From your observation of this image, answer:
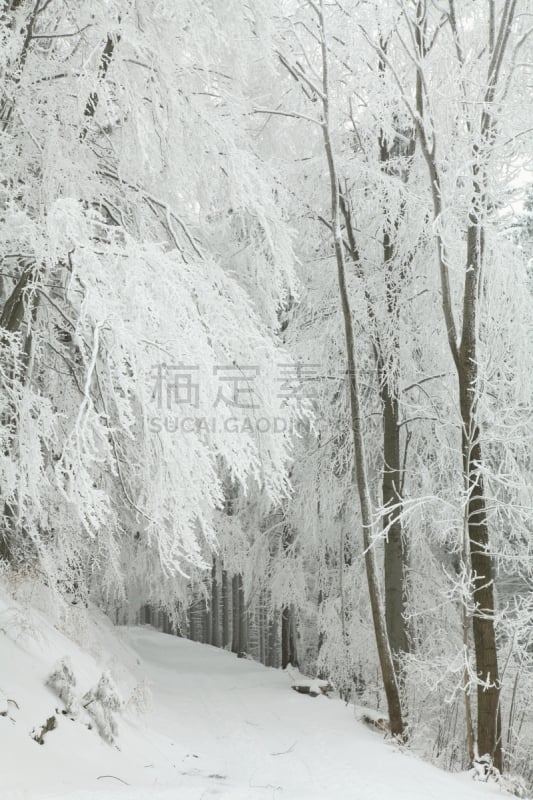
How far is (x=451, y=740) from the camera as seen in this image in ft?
22.7

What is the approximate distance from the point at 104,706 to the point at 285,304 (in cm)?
389

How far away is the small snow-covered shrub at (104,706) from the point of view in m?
5.09

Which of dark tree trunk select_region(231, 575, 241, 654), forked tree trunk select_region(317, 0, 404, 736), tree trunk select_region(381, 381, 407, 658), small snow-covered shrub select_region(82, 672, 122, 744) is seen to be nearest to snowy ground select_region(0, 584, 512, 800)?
small snow-covered shrub select_region(82, 672, 122, 744)


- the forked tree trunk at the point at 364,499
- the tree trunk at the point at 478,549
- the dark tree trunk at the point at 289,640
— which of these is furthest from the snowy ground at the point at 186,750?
the dark tree trunk at the point at 289,640

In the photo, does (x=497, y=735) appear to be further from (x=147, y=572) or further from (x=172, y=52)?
(x=147, y=572)

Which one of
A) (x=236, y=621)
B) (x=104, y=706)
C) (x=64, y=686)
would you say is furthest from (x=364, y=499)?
(x=236, y=621)

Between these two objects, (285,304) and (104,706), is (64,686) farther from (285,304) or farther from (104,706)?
(285,304)

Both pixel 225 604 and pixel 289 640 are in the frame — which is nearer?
pixel 289 640

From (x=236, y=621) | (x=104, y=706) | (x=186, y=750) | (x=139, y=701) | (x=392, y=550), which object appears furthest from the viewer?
(x=236, y=621)

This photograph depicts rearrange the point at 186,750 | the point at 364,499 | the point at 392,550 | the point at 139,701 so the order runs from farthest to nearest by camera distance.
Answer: the point at 392,550
the point at 139,701
the point at 364,499
the point at 186,750

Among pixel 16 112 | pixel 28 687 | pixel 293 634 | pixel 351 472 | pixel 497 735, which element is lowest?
pixel 293 634

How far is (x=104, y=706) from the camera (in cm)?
523

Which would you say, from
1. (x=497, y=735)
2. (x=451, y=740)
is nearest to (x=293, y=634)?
(x=451, y=740)

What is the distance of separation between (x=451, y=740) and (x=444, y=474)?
295cm
